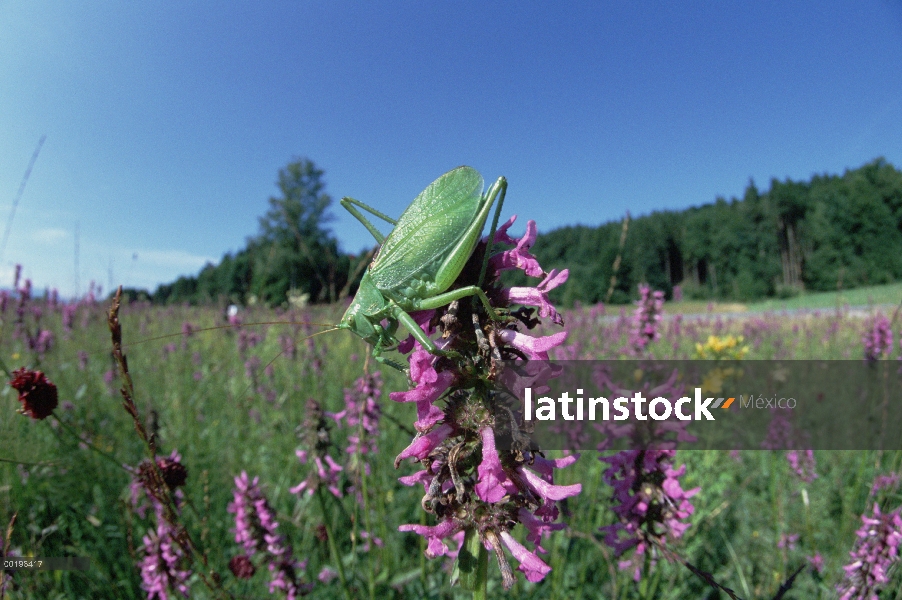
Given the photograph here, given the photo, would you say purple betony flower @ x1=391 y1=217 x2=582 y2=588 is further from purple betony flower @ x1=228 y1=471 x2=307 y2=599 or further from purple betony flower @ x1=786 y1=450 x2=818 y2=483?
purple betony flower @ x1=786 y1=450 x2=818 y2=483

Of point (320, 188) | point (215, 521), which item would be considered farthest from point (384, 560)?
point (320, 188)

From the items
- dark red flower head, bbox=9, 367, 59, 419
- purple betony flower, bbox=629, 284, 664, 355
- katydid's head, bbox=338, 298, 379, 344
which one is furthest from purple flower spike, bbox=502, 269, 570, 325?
purple betony flower, bbox=629, 284, 664, 355

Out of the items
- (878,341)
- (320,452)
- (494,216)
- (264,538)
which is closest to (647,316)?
(878,341)

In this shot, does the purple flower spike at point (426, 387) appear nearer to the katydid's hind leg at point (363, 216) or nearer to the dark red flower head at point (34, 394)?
the katydid's hind leg at point (363, 216)

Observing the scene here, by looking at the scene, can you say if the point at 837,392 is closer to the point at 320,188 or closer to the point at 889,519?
Answer: the point at 889,519

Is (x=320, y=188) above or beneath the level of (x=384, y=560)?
above
